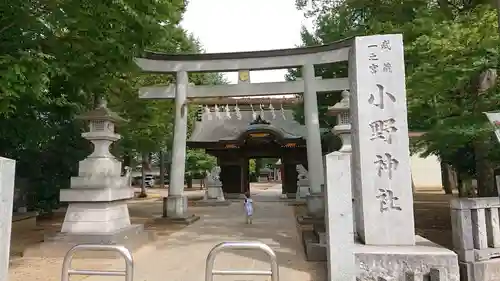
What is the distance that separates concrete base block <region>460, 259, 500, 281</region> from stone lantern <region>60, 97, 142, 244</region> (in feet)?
22.9

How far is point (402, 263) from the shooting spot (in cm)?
519

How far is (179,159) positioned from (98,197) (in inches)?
229

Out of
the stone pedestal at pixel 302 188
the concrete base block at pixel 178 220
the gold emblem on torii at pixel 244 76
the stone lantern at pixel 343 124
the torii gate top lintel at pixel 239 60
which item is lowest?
the concrete base block at pixel 178 220

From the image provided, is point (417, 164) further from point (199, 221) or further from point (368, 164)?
point (368, 164)

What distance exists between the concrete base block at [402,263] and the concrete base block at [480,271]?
96 centimetres

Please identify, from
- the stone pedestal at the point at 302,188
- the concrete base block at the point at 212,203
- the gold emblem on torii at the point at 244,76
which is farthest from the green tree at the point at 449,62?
the concrete base block at the point at 212,203

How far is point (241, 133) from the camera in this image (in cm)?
2356

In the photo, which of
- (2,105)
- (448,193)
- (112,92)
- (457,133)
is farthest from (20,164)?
(448,193)

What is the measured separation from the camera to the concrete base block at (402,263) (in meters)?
5.09

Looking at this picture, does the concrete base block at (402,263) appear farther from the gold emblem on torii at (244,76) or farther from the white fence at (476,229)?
the gold emblem on torii at (244,76)

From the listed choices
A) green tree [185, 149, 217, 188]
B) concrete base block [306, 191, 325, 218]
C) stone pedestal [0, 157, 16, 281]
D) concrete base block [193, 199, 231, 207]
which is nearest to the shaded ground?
concrete base block [306, 191, 325, 218]

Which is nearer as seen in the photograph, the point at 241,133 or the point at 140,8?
the point at 140,8

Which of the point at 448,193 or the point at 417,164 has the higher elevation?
the point at 417,164

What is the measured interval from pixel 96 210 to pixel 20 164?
848 centimetres
